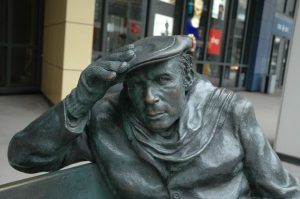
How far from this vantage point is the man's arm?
117cm

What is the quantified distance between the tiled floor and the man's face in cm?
279

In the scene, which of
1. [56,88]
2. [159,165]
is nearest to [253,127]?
[159,165]

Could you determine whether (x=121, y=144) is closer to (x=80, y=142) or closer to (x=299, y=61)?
(x=80, y=142)

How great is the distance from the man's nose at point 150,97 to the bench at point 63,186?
0.41 meters

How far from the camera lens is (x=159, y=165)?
129 cm

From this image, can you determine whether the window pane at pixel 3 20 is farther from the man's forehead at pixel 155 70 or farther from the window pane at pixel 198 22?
the man's forehead at pixel 155 70

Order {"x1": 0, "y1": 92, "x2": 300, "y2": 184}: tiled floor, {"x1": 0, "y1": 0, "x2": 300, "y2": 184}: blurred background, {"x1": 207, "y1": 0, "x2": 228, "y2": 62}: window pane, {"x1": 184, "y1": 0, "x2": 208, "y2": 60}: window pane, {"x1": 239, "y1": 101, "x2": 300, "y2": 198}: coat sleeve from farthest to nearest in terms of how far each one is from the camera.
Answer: {"x1": 207, "y1": 0, "x2": 228, "y2": 62}: window pane, {"x1": 184, "y1": 0, "x2": 208, "y2": 60}: window pane, {"x1": 0, "y1": 0, "x2": 300, "y2": 184}: blurred background, {"x1": 0, "y1": 92, "x2": 300, "y2": 184}: tiled floor, {"x1": 239, "y1": 101, "x2": 300, "y2": 198}: coat sleeve

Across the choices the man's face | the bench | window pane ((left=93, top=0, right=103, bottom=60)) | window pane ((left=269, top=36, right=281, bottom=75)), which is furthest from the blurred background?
the man's face

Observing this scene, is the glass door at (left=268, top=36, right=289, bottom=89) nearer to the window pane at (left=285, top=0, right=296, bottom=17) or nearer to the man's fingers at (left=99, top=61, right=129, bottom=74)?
the window pane at (left=285, top=0, right=296, bottom=17)

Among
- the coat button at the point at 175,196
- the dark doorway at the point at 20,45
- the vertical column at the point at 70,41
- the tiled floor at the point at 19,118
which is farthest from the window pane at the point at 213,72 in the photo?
the coat button at the point at 175,196

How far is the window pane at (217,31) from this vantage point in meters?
12.4

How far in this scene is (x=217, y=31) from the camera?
1277cm

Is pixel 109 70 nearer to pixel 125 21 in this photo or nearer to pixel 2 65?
pixel 2 65

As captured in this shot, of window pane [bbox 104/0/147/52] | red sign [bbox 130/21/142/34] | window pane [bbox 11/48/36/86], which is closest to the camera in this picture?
window pane [bbox 11/48/36/86]
